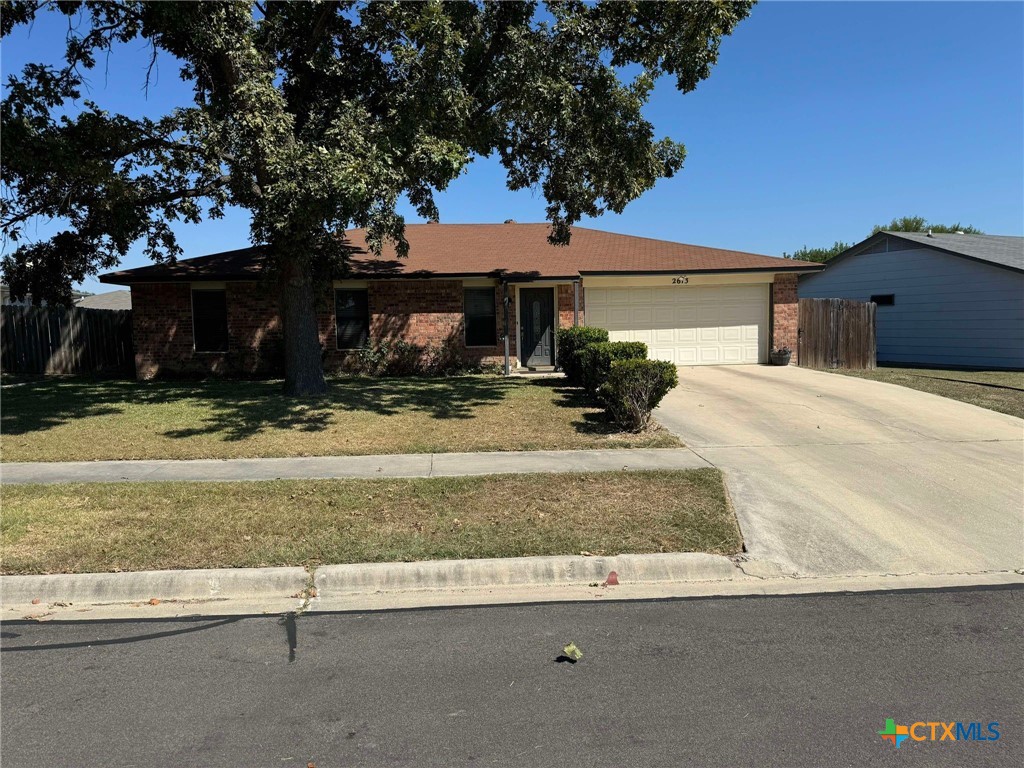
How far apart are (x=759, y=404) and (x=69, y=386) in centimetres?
1478

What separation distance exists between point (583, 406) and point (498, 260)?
8082mm

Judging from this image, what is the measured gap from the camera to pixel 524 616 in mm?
4352

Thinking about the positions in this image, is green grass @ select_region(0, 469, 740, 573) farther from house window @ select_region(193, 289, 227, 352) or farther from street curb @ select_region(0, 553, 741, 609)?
house window @ select_region(193, 289, 227, 352)

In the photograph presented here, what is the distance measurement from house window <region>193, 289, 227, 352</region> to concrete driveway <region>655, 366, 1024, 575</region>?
11837 mm

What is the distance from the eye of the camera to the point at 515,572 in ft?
16.4

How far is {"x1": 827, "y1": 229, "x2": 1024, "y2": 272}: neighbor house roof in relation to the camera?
2011 centimetres

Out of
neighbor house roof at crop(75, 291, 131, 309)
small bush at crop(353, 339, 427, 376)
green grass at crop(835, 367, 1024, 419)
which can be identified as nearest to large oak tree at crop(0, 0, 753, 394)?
small bush at crop(353, 339, 427, 376)

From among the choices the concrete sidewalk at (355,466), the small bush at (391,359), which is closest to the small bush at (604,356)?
the concrete sidewalk at (355,466)

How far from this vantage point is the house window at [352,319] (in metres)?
17.3

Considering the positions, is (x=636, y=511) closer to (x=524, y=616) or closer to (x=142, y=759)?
(x=524, y=616)

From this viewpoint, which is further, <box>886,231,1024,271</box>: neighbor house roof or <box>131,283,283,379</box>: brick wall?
<box>886,231,1024,271</box>: neighbor house roof

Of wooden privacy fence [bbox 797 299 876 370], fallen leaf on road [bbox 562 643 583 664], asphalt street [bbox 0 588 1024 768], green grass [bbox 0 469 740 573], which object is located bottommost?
asphalt street [bbox 0 588 1024 768]

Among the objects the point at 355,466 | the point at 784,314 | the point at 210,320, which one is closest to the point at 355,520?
the point at 355,466

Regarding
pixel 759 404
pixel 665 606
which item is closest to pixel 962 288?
pixel 759 404
